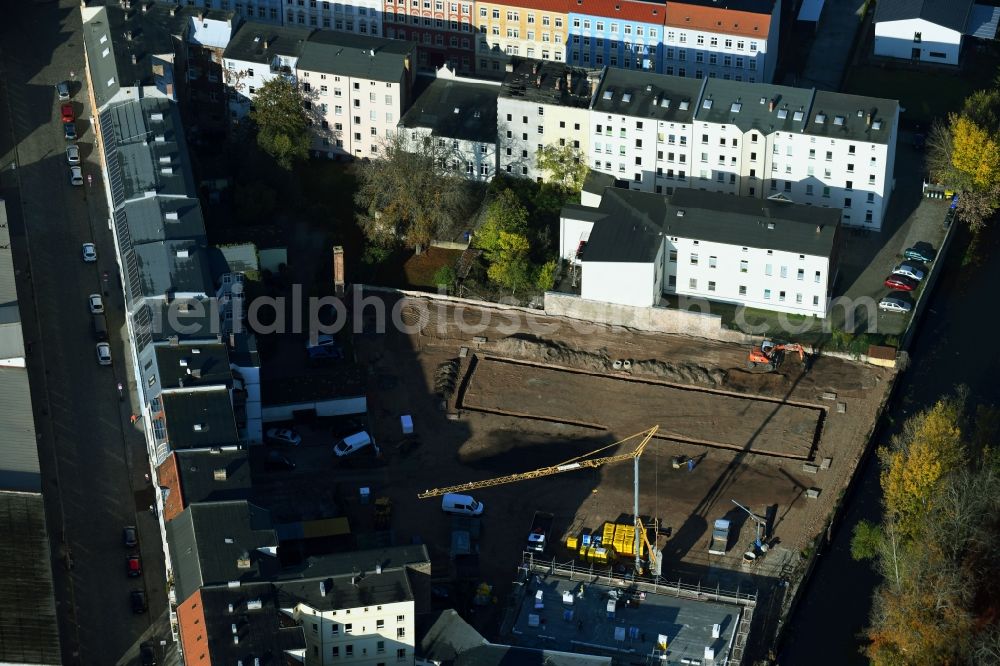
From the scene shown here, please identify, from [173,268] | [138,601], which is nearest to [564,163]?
[173,268]

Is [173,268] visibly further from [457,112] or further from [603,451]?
[603,451]

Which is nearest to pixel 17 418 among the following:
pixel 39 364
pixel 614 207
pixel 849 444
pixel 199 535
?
pixel 39 364

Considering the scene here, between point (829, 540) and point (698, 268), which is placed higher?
point (698, 268)

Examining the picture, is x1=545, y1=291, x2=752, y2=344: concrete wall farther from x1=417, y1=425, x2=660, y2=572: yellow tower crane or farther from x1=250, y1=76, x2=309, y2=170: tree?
x1=250, y1=76, x2=309, y2=170: tree

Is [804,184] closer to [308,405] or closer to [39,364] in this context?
[308,405]

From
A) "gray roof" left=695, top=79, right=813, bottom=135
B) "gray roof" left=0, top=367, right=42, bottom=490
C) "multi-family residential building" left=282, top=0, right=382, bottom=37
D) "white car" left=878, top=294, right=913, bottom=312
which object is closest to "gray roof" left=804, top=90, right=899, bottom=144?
"gray roof" left=695, top=79, right=813, bottom=135

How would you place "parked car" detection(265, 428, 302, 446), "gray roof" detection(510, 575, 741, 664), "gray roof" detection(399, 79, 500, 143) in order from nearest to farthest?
"gray roof" detection(510, 575, 741, 664) < "parked car" detection(265, 428, 302, 446) < "gray roof" detection(399, 79, 500, 143)

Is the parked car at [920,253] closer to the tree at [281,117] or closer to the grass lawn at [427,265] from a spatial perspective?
the grass lawn at [427,265]
